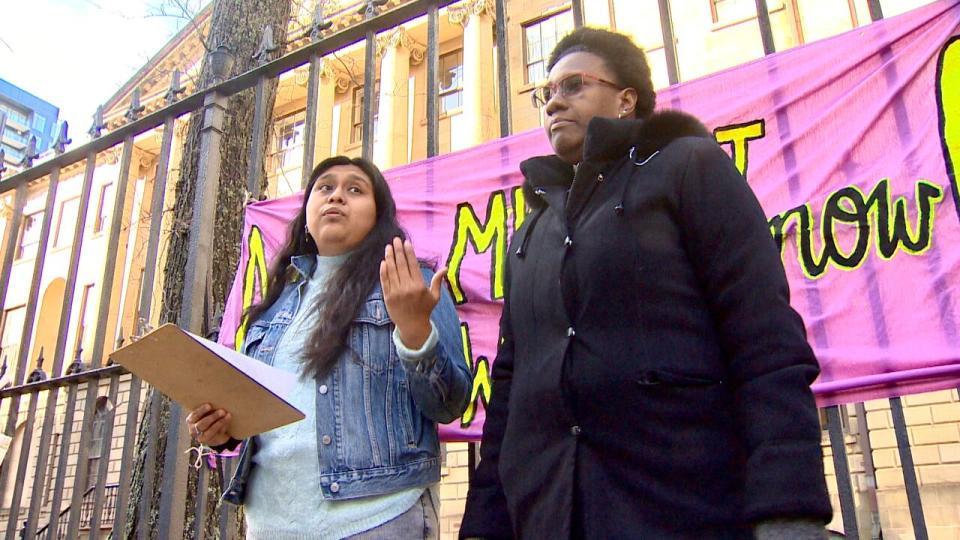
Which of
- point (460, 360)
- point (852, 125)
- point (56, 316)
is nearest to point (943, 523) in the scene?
point (852, 125)

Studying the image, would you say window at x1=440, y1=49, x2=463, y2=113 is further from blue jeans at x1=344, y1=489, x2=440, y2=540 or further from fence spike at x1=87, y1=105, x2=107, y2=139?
blue jeans at x1=344, y1=489, x2=440, y2=540

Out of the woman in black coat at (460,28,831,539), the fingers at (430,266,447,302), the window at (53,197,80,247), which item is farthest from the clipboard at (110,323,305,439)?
the window at (53,197,80,247)

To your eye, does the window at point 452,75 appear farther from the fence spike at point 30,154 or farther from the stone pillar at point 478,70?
the fence spike at point 30,154

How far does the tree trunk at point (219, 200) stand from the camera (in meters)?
3.75

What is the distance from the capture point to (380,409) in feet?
6.81

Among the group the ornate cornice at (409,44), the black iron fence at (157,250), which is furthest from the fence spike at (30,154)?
the ornate cornice at (409,44)

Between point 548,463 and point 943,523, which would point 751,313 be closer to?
point 548,463

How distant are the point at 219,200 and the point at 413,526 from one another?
9.47 feet

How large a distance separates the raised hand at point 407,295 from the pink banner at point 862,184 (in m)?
1.13

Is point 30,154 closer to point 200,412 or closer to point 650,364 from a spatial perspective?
point 200,412

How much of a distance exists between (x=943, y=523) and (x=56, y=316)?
18.1 metres

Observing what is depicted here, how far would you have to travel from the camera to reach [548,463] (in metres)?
1.60

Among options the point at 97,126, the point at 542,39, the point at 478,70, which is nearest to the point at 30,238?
the point at 478,70

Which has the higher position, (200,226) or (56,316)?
(56,316)
